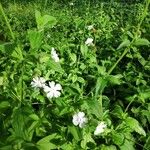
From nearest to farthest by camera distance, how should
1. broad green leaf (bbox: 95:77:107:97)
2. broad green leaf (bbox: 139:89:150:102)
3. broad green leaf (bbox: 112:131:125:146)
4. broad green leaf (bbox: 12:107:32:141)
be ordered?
broad green leaf (bbox: 12:107:32:141)
broad green leaf (bbox: 95:77:107:97)
broad green leaf (bbox: 112:131:125:146)
broad green leaf (bbox: 139:89:150:102)

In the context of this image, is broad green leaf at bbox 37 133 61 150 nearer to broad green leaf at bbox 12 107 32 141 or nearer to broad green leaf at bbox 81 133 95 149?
broad green leaf at bbox 12 107 32 141

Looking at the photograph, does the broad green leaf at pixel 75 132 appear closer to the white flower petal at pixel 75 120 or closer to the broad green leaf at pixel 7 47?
the white flower petal at pixel 75 120

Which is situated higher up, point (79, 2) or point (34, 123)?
point (34, 123)

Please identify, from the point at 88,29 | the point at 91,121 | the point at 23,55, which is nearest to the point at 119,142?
the point at 91,121

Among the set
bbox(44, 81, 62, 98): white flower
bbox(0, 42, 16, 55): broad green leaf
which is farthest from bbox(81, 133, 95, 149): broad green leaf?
bbox(0, 42, 16, 55): broad green leaf

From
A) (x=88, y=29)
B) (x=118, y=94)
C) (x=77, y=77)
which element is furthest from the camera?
(x=88, y=29)

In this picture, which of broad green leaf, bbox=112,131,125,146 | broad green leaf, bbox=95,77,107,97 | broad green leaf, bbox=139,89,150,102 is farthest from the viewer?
broad green leaf, bbox=139,89,150,102

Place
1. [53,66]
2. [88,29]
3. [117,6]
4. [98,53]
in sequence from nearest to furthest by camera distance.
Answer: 1. [53,66]
2. [98,53]
3. [88,29]
4. [117,6]

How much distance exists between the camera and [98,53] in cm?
379

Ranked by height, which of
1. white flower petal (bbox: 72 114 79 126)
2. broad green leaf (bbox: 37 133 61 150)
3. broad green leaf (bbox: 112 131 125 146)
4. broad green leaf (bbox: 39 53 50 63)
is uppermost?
Result: broad green leaf (bbox: 39 53 50 63)

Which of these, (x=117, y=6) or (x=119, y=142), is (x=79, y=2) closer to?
(x=117, y=6)

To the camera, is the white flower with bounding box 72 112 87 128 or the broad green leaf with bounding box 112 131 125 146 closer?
the white flower with bounding box 72 112 87 128

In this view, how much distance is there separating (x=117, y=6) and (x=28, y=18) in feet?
3.82

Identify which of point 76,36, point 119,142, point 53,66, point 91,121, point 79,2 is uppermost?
point 53,66
